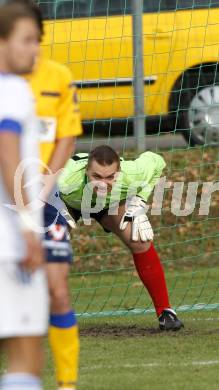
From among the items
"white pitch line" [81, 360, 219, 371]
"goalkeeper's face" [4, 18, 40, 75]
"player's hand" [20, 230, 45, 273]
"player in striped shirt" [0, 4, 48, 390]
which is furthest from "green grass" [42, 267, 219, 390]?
"goalkeeper's face" [4, 18, 40, 75]

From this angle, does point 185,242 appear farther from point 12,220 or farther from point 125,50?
point 12,220

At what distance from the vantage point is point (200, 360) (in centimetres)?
636

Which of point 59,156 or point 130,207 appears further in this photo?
point 130,207

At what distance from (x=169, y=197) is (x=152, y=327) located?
129 inches

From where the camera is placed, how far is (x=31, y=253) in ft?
12.4

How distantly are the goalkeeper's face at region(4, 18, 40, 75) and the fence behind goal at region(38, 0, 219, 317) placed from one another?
4.43 m

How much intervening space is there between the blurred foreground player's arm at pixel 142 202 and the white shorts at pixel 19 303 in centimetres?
341

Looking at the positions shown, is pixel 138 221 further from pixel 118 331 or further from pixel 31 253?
pixel 31 253

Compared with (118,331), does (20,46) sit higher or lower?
higher

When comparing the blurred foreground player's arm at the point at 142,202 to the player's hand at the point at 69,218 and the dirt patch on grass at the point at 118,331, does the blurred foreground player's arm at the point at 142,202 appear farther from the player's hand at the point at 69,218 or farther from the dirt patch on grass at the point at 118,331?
the dirt patch on grass at the point at 118,331

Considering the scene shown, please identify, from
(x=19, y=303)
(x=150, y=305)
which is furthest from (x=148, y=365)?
(x=19, y=303)

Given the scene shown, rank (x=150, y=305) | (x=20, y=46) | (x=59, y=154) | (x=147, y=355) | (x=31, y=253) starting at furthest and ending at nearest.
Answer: (x=150, y=305) → (x=147, y=355) → (x=59, y=154) → (x=20, y=46) → (x=31, y=253)

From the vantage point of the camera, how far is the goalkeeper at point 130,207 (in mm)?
7301

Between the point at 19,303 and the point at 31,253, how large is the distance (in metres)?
0.18
